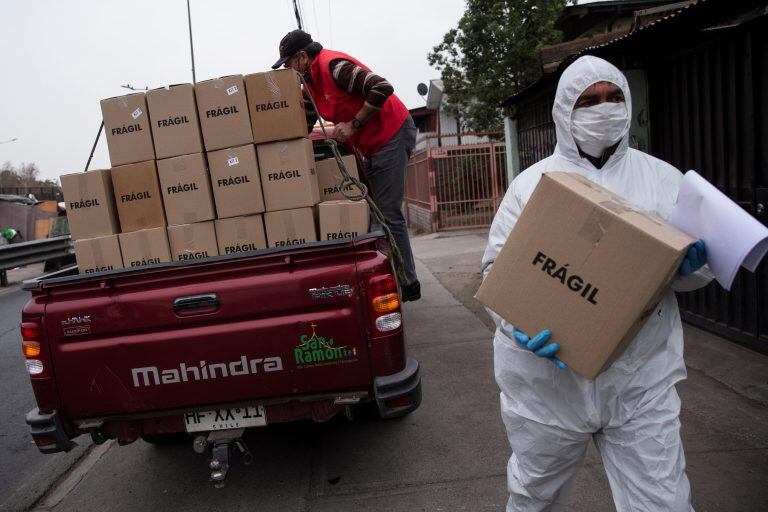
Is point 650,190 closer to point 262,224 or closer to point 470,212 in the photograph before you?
point 262,224

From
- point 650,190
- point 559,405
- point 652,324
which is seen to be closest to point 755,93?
point 650,190

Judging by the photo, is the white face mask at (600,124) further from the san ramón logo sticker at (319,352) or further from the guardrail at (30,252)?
the guardrail at (30,252)

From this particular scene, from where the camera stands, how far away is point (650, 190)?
6.63ft

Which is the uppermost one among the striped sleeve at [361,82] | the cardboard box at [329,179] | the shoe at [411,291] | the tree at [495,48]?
the tree at [495,48]

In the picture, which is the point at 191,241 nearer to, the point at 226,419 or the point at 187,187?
the point at 187,187

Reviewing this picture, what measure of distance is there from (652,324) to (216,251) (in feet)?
7.42

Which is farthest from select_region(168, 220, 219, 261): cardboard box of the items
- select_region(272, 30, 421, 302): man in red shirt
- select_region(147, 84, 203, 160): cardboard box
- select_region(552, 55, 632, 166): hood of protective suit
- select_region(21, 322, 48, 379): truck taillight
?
select_region(552, 55, 632, 166): hood of protective suit

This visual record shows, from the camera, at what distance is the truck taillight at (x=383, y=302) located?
A: 2838mm

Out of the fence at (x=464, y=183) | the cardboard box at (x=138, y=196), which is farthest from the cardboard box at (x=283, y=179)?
the fence at (x=464, y=183)

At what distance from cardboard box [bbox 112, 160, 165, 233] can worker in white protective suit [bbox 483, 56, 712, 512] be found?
197 centimetres

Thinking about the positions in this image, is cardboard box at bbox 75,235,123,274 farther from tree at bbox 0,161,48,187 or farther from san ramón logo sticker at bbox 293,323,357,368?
tree at bbox 0,161,48,187

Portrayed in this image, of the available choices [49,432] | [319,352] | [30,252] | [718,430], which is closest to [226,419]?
[319,352]

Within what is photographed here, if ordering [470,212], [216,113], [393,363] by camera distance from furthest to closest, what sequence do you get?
[470,212] < [216,113] < [393,363]

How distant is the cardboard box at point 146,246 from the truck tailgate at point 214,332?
334 mm
